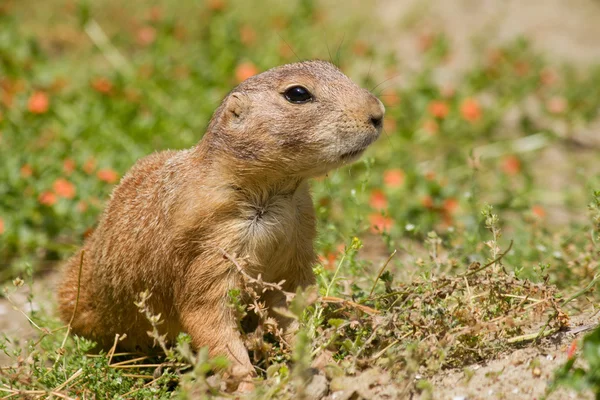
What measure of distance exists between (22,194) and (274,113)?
11.3 feet

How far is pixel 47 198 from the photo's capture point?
6.60 metres

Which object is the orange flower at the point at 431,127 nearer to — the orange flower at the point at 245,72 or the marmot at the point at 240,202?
the orange flower at the point at 245,72

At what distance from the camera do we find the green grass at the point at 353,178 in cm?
400

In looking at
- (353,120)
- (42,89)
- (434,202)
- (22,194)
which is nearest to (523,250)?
(434,202)

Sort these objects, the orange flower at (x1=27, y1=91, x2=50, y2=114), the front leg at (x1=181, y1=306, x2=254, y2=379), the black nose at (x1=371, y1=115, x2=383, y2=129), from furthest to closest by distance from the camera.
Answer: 1. the orange flower at (x1=27, y1=91, x2=50, y2=114)
2. the black nose at (x1=371, y1=115, x2=383, y2=129)
3. the front leg at (x1=181, y1=306, x2=254, y2=379)

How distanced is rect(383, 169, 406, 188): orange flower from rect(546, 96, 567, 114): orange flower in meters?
2.47

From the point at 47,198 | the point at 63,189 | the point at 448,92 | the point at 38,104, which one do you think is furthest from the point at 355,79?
the point at 47,198

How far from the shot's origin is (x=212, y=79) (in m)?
8.95

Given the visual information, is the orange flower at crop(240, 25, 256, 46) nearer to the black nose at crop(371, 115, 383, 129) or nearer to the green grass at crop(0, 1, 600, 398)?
the green grass at crop(0, 1, 600, 398)

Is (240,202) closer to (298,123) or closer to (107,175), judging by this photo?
(298,123)

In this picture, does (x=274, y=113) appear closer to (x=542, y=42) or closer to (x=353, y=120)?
(x=353, y=120)

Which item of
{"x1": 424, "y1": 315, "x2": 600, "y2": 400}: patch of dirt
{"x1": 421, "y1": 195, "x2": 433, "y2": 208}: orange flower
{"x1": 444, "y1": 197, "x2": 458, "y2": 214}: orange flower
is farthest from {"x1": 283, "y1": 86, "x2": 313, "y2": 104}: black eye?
{"x1": 444, "y1": 197, "x2": 458, "y2": 214}: orange flower

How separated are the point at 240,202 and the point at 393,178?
3.21 m

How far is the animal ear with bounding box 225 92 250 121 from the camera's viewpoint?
442cm
